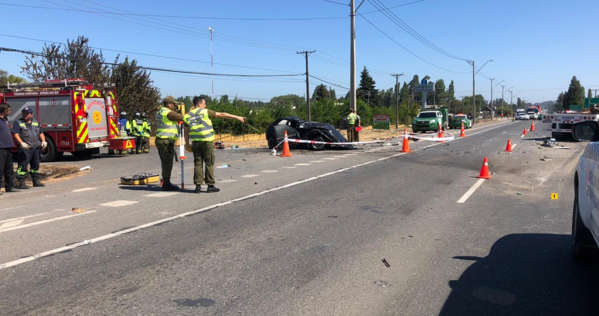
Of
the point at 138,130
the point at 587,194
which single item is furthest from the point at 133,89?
the point at 587,194

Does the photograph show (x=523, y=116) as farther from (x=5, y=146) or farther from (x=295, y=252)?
(x=295, y=252)

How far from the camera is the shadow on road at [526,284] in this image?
366 centimetres

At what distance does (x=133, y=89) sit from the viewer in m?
34.4

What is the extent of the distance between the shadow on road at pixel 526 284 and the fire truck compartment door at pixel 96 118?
51.1 feet

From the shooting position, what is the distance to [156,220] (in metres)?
6.62

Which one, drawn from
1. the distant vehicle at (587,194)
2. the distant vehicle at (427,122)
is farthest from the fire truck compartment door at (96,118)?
the distant vehicle at (427,122)

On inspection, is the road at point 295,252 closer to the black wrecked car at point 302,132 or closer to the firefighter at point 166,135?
the firefighter at point 166,135

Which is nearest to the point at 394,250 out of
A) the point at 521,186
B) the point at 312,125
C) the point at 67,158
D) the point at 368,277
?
the point at 368,277

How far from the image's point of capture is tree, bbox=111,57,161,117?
33.4 m

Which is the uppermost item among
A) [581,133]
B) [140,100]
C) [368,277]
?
[140,100]

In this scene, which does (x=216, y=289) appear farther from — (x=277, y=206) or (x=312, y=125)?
(x=312, y=125)

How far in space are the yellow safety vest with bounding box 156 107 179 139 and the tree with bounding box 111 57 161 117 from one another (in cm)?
2596

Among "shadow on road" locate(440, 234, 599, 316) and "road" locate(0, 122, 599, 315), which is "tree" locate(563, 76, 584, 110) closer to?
"road" locate(0, 122, 599, 315)

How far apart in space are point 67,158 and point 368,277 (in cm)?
1659
